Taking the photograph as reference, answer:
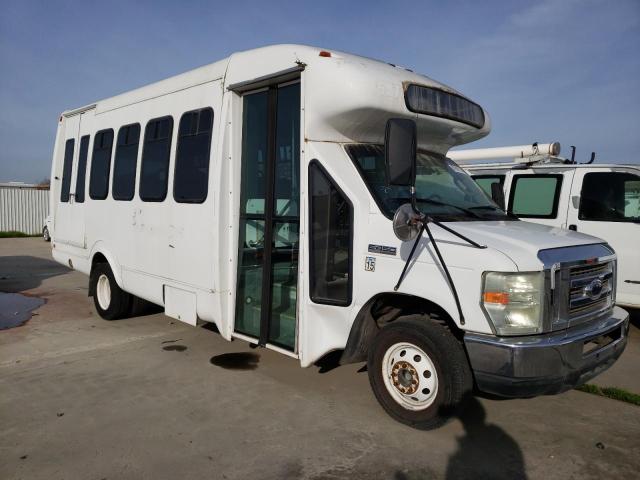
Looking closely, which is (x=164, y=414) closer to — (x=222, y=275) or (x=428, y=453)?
(x=222, y=275)

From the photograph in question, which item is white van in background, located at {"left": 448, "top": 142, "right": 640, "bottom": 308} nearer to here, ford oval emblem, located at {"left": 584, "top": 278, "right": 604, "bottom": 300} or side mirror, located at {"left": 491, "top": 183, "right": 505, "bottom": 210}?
side mirror, located at {"left": 491, "top": 183, "right": 505, "bottom": 210}

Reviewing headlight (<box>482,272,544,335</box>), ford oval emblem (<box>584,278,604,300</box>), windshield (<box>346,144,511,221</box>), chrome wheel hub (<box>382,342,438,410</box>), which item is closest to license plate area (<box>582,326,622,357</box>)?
ford oval emblem (<box>584,278,604,300</box>)

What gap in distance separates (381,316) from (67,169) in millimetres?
5997

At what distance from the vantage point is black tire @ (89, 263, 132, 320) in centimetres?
718

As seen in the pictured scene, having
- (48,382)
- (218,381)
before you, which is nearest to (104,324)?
(48,382)

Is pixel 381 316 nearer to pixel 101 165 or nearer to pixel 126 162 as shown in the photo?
pixel 126 162

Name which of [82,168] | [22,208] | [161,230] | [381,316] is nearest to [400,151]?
[381,316]

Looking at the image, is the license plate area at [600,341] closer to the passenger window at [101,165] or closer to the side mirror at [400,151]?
the side mirror at [400,151]

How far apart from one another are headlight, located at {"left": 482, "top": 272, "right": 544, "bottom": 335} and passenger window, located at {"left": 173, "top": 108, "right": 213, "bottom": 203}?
3018mm

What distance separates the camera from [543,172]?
25.8ft

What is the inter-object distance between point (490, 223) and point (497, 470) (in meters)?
1.83

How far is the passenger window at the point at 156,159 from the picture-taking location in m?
5.89

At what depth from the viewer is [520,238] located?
3.67m

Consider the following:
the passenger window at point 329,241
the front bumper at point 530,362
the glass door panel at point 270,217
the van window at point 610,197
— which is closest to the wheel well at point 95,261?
the glass door panel at point 270,217
